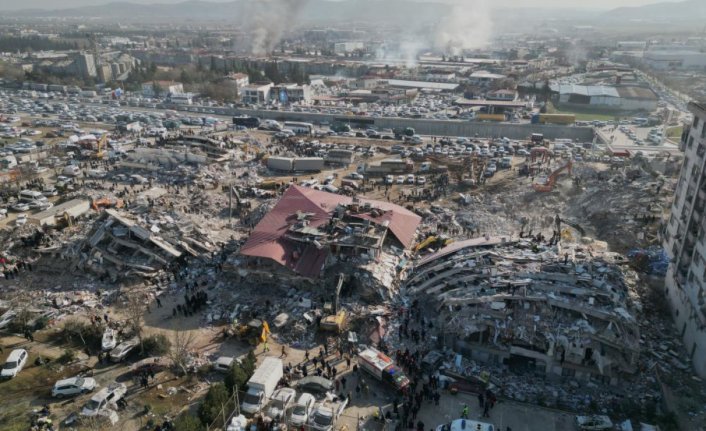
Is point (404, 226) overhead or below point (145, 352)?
overhead

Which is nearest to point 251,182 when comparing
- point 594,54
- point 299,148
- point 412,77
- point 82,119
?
point 299,148

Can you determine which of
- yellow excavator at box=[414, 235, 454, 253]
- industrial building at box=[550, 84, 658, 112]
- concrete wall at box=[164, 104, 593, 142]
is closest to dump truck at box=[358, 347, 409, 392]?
yellow excavator at box=[414, 235, 454, 253]

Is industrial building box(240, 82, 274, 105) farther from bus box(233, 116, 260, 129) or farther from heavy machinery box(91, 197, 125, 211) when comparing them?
heavy machinery box(91, 197, 125, 211)

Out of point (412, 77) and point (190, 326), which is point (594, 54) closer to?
point (412, 77)

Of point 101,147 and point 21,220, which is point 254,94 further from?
point 21,220

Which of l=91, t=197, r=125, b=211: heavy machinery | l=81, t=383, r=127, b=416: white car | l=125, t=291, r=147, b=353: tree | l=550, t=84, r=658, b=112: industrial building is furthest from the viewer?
l=550, t=84, r=658, b=112: industrial building

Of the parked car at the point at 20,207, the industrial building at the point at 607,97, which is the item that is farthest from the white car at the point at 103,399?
the industrial building at the point at 607,97
